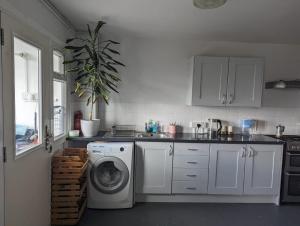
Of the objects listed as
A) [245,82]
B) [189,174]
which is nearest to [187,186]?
[189,174]

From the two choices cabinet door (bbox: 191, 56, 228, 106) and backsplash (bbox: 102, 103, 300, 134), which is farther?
backsplash (bbox: 102, 103, 300, 134)

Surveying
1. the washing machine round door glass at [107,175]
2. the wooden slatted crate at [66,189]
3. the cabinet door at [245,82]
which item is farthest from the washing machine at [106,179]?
the cabinet door at [245,82]

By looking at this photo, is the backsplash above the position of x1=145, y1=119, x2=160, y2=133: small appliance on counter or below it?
above

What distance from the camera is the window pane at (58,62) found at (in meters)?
2.69

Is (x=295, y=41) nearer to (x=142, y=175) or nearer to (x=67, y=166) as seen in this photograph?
(x=142, y=175)

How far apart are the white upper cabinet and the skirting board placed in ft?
4.30

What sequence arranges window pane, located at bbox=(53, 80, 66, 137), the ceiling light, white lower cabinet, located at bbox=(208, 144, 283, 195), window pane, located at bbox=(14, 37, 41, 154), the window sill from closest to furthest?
1. window pane, located at bbox=(14, 37, 41, 154)
2. the ceiling light
3. the window sill
4. window pane, located at bbox=(53, 80, 66, 137)
5. white lower cabinet, located at bbox=(208, 144, 283, 195)

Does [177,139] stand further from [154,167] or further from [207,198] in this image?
[207,198]

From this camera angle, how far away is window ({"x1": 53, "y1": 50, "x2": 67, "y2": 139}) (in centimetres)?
269

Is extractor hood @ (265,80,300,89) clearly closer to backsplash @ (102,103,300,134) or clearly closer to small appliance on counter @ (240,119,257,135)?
backsplash @ (102,103,300,134)

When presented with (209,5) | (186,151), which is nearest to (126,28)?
(209,5)

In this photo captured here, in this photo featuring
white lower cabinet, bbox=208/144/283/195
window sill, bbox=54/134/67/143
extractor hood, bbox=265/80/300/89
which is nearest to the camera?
window sill, bbox=54/134/67/143

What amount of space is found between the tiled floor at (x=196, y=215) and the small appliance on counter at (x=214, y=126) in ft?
3.43

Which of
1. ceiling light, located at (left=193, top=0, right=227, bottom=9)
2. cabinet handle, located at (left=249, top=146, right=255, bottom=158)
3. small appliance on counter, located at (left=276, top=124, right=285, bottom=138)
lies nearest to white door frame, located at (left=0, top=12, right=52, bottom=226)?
ceiling light, located at (left=193, top=0, right=227, bottom=9)
